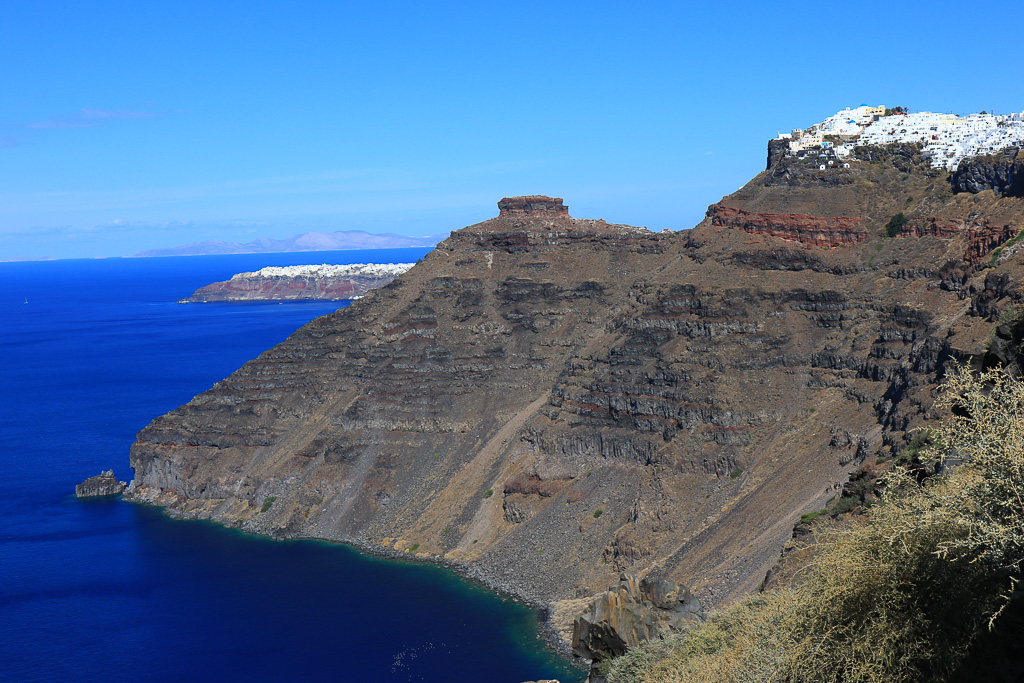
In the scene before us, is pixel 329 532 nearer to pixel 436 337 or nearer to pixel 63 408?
pixel 436 337

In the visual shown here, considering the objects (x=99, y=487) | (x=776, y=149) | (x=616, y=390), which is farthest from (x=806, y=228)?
(x=99, y=487)

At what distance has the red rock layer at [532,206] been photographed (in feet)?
459

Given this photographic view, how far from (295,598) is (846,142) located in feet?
253

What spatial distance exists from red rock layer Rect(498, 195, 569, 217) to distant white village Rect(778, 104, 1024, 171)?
32.7 meters

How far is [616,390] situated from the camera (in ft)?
324

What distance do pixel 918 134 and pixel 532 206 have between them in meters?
50.4

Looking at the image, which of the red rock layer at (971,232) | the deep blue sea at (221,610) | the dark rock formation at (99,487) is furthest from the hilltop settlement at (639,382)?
the deep blue sea at (221,610)

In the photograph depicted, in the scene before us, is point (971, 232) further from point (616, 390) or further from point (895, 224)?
point (616, 390)

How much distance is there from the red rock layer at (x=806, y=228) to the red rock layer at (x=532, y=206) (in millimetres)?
34287

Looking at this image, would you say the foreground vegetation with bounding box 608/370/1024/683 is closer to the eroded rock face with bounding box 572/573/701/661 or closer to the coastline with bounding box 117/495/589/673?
the eroded rock face with bounding box 572/573/701/661

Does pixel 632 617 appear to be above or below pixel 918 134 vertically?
below

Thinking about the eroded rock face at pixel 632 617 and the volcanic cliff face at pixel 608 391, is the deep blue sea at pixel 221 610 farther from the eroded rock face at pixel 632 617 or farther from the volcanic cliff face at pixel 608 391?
the eroded rock face at pixel 632 617

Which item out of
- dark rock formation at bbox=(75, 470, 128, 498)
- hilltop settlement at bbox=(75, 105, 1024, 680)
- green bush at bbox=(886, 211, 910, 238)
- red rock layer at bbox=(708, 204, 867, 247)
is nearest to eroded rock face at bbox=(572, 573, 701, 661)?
hilltop settlement at bbox=(75, 105, 1024, 680)

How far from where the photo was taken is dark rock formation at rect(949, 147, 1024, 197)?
92113 mm
